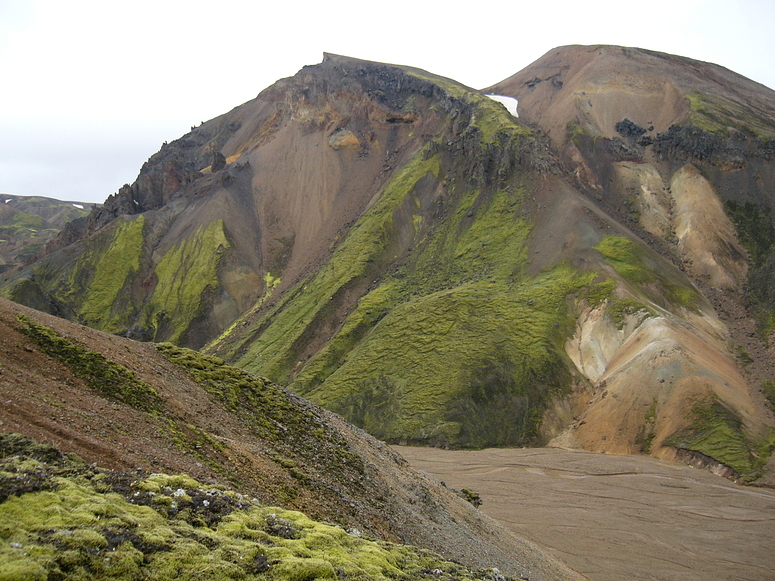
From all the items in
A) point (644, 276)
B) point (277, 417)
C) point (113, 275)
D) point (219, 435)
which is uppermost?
point (644, 276)

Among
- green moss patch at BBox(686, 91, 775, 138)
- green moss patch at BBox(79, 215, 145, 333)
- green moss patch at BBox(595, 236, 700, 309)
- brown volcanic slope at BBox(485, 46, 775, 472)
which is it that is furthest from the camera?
green moss patch at BBox(79, 215, 145, 333)

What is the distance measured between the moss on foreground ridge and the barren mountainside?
54.4m

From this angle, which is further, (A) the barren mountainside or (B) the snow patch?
(B) the snow patch

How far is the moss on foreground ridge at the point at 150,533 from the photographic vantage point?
12.2m

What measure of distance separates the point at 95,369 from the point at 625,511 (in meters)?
45.8

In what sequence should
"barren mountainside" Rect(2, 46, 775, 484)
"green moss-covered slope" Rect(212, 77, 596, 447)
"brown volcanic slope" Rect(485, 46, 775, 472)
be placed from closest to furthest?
"brown volcanic slope" Rect(485, 46, 775, 472), "barren mountainside" Rect(2, 46, 775, 484), "green moss-covered slope" Rect(212, 77, 596, 447)

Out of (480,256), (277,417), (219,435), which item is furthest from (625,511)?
(480,256)

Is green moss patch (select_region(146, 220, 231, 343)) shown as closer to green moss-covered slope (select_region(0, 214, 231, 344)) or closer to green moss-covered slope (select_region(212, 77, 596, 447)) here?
green moss-covered slope (select_region(0, 214, 231, 344))

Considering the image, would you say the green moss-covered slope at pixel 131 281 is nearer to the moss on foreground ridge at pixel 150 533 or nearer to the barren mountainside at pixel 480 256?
the barren mountainside at pixel 480 256

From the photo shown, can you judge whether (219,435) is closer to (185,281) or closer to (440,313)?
(440,313)

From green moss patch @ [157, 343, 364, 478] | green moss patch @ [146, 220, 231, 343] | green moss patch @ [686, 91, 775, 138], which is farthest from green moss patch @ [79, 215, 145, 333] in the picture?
green moss patch @ [686, 91, 775, 138]

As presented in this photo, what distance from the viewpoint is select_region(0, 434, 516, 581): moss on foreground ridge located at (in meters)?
12.2

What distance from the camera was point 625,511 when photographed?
164ft

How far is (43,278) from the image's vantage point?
5812 inches
